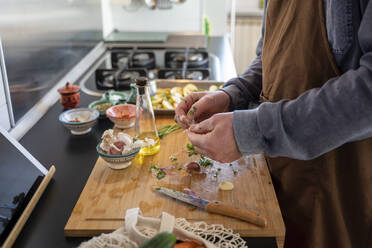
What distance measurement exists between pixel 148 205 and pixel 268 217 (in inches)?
11.0

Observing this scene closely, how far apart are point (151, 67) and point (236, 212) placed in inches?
56.0

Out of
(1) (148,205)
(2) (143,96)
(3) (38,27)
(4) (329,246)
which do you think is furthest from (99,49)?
(4) (329,246)

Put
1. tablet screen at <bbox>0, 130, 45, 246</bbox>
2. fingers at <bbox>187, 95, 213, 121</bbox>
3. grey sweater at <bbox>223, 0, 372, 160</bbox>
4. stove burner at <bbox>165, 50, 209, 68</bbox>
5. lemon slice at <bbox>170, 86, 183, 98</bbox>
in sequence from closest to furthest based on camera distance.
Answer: grey sweater at <bbox>223, 0, 372, 160</bbox>, tablet screen at <bbox>0, 130, 45, 246</bbox>, fingers at <bbox>187, 95, 213, 121</bbox>, lemon slice at <bbox>170, 86, 183, 98</bbox>, stove burner at <bbox>165, 50, 209, 68</bbox>

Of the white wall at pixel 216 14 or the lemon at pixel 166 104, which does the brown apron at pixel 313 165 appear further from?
the white wall at pixel 216 14

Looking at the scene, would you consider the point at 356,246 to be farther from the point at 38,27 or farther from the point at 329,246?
the point at 38,27

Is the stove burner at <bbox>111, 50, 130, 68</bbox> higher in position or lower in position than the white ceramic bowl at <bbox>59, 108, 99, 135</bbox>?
higher

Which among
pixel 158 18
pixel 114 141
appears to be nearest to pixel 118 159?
pixel 114 141

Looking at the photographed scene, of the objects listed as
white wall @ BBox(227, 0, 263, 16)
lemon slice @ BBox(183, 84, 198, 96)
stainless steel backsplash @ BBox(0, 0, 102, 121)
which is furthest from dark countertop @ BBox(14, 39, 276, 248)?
white wall @ BBox(227, 0, 263, 16)

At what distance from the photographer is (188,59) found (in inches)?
83.4

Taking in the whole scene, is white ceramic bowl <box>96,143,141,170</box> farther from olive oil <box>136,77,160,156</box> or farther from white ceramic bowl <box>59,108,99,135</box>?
white ceramic bowl <box>59,108,99,135</box>

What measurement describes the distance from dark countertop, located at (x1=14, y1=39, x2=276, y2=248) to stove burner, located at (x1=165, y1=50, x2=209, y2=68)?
0.67 metres

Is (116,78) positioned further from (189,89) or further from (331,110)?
(331,110)

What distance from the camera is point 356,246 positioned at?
0.95 metres

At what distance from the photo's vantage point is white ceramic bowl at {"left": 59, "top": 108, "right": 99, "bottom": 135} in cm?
129
